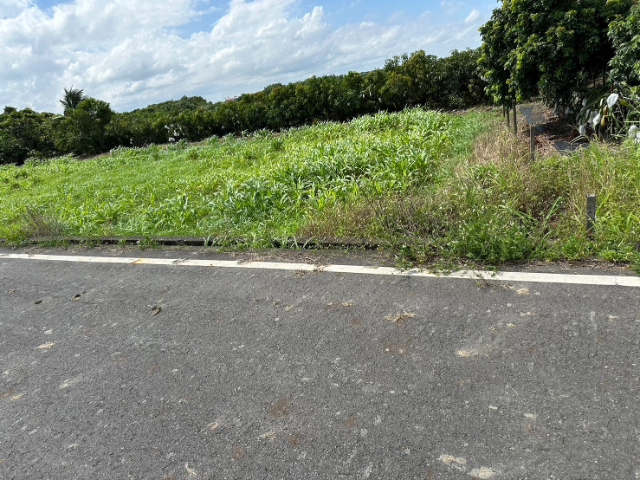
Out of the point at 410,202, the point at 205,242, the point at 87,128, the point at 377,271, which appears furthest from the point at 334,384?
the point at 87,128

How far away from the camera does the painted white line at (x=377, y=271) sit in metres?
3.28

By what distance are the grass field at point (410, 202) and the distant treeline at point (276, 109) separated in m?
6.31

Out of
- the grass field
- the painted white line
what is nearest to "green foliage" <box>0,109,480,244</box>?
the grass field

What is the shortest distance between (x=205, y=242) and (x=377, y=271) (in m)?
2.30

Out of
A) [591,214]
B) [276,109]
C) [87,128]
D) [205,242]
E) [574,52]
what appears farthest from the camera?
[87,128]

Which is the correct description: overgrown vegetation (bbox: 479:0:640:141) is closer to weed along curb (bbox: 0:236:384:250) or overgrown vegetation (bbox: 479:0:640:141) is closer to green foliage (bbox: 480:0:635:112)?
green foliage (bbox: 480:0:635:112)

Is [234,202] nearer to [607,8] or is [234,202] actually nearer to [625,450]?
[625,450]

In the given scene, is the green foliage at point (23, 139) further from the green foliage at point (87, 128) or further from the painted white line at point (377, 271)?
the painted white line at point (377, 271)

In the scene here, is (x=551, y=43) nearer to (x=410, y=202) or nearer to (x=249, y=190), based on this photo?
(x=410, y=202)

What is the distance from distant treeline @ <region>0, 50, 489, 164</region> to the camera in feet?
50.6

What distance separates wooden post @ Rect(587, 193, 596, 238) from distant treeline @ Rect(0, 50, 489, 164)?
1233 cm

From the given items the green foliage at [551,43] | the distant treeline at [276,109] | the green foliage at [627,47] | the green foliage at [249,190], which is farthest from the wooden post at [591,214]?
the distant treeline at [276,109]

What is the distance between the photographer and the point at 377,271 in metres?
3.94

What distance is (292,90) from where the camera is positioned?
1694cm
